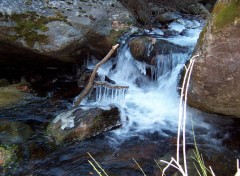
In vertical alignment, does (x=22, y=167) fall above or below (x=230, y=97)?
below

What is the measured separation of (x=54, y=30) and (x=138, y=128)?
2.91 meters

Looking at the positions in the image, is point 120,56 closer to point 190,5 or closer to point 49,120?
point 49,120

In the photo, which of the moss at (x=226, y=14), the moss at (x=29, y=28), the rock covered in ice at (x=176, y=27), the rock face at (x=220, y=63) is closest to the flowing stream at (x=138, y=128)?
the rock face at (x=220, y=63)

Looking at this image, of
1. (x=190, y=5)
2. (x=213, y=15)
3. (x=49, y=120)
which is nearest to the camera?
(x=213, y=15)

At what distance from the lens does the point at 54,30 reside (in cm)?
627

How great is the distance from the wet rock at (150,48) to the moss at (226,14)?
2.20 m

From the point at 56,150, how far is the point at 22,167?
623 millimetres

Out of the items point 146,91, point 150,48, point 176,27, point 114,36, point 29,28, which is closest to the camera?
point 29,28

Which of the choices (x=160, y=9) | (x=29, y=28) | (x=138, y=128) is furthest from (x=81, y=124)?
(x=160, y=9)

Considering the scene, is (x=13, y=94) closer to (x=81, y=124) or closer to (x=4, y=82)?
(x=4, y=82)

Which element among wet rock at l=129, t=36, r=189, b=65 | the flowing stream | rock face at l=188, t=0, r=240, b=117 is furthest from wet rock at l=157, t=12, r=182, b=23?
rock face at l=188, t=0, r=240, b=117

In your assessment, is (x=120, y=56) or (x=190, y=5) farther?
(x=190, y=5)

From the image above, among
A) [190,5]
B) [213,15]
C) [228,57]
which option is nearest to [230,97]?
[228,57]

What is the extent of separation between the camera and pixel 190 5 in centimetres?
1095
